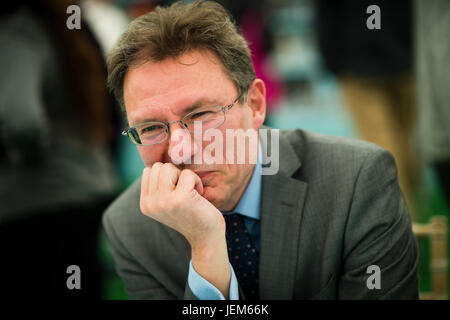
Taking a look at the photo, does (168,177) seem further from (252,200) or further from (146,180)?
(252,200)

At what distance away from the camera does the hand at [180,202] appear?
0.91 m

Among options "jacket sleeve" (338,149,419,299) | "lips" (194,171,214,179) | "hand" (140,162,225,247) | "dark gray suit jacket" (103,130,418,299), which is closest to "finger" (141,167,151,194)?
"hand" (140,162,225,247)

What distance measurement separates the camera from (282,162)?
118 centimetres

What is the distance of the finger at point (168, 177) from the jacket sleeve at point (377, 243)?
19.3 inches

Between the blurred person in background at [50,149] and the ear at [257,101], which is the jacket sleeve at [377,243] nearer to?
the ear at [257,101]

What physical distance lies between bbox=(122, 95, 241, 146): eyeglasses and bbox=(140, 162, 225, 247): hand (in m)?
0.07

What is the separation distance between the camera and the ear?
1.09m

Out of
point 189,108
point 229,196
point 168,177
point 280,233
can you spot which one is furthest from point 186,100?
point 280,233

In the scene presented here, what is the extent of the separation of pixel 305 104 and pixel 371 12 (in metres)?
4.14

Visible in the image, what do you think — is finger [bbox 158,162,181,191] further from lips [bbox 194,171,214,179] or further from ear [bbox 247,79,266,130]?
ear [bbox 247,79,266,130]

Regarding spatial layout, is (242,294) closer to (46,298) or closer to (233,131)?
(233,131)

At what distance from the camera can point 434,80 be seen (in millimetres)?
1521

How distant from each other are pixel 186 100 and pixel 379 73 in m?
1.11
